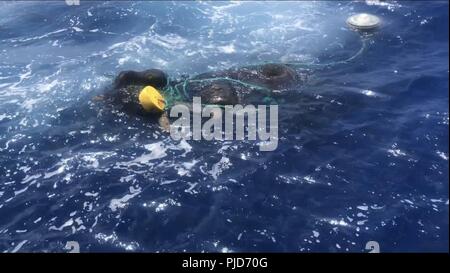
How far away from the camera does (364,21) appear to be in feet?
39.9

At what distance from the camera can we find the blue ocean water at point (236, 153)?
20.6 feet

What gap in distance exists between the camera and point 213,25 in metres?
13.4

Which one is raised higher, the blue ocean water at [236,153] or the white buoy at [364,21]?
the white buoy at [364,21]

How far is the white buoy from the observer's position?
11984 millimetres

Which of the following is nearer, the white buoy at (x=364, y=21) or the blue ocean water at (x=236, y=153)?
the blue ocean water at (x=236, y=153)

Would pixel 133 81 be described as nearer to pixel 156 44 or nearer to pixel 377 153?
pixel 156 44

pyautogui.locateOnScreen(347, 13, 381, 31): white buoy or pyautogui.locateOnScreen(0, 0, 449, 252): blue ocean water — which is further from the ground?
pyautogui.locateOnScreen(347, 13, 381, 31): white buoy

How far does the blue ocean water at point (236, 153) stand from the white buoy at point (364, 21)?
336 millimetres

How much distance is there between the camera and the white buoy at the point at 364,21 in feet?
39.3

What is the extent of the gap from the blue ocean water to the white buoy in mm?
336

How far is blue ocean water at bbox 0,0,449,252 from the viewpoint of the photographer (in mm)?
6270

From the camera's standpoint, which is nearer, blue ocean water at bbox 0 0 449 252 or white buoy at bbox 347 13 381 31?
blue ocean water at bbox 0 0 449 252
